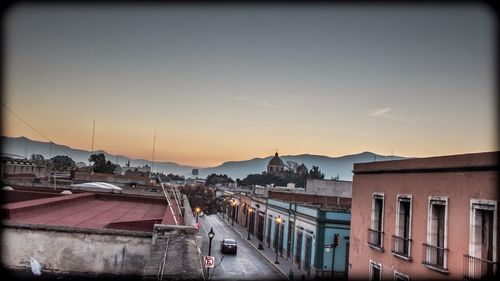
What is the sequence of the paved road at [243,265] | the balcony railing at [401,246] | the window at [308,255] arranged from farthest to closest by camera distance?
the window at [308,255], the paved road at [243,265], the balcony railing at [401,246]

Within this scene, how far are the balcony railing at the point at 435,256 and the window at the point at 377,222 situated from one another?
7.80 ft

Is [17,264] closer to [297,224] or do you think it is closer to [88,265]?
[88,265]

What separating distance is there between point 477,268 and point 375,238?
187 inches

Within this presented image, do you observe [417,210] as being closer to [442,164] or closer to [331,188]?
[442,164]

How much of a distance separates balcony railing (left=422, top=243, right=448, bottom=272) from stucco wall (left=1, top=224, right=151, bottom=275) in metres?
6.34

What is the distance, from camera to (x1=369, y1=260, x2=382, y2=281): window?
12766mm

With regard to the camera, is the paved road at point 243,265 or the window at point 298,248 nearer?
the paved road at point 243,265

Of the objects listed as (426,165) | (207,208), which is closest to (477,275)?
(426,165)

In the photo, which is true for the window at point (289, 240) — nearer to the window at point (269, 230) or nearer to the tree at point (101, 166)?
the window at point (269, 230)

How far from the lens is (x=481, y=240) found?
883cm

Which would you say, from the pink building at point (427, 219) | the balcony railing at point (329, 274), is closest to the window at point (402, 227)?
the pink building at point (427, 219)

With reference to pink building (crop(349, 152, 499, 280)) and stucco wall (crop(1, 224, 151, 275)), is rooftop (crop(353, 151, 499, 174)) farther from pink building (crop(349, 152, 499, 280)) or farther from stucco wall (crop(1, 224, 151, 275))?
stucco wall (crop(1, 224, 151, 275))

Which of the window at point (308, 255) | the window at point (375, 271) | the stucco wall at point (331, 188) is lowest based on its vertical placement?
the window at point (308, 255)

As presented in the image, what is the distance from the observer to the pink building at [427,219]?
883 centimetres
